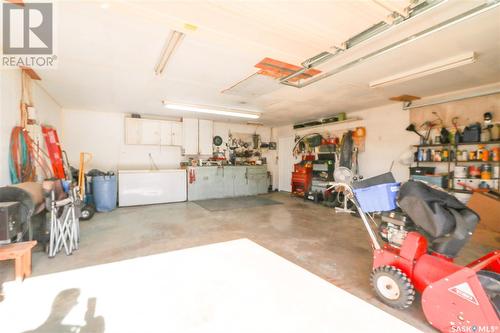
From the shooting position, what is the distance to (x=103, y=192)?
17.6 feet

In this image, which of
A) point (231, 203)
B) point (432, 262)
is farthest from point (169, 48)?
point (231, 203)

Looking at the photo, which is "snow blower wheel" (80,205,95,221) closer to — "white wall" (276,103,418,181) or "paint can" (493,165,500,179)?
"white wall" (276,103,418,181)

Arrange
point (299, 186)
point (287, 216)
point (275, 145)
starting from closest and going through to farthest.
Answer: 1. point (287, 216)
2. point (299, 186)
3. point (275, 145)

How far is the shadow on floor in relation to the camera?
1691 mm

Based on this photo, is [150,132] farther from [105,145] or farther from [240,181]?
[240,181]

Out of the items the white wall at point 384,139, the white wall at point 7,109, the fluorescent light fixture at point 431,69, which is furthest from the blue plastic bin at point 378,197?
the white wall at point 7,109

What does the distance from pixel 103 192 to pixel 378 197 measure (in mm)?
5749

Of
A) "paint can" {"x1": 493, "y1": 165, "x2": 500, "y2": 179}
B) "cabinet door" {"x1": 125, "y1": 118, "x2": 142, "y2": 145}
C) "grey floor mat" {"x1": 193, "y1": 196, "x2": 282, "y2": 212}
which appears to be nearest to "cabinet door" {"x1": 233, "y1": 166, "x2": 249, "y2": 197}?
"grey floor mat" {"x1": 193, "y1": 196, "x2": 282, "y2": 212}

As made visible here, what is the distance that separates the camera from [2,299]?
2033 millimetres

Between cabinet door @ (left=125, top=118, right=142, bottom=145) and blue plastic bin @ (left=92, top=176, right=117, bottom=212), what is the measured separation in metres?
1.46

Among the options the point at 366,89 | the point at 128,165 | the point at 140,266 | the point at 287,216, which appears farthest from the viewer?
the point at 128,165

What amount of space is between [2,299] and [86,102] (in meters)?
4.53

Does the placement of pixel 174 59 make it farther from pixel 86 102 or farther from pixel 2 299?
pixel 86 102

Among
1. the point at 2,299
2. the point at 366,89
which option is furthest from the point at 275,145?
the point at 2,299
